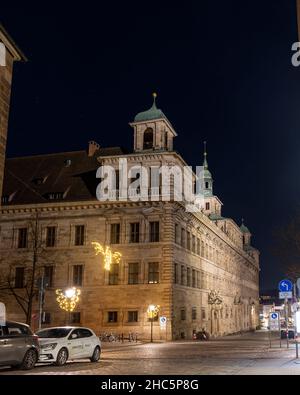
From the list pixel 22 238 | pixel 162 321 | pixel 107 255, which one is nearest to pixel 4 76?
pixel 162 321

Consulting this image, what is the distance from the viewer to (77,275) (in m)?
52.5

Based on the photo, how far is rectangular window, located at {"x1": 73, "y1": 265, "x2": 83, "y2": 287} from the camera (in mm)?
52281

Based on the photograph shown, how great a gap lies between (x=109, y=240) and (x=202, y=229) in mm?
15762

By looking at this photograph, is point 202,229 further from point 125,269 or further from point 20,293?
point 20,293

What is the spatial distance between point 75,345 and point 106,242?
30312 mm

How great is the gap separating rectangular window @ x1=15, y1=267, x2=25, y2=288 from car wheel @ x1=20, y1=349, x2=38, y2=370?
3545 centimetres

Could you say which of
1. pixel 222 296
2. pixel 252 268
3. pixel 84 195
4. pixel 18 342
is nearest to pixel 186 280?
pixel 84 195

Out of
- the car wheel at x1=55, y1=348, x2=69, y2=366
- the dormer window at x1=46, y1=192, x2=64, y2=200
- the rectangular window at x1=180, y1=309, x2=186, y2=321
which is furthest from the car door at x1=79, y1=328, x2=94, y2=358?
the dormer window at x1=46, y1=192, x2=64, y2=200

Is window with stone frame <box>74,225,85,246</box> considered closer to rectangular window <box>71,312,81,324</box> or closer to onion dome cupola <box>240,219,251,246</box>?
rectangular window <box>71,312,81,324</box>

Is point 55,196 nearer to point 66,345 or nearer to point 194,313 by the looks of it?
point 194,313

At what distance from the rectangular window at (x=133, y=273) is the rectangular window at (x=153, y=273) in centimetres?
117

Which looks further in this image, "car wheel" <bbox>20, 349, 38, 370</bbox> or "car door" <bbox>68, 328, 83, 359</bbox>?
"car door" <bbox>68, 328, 83, 359</bbox>

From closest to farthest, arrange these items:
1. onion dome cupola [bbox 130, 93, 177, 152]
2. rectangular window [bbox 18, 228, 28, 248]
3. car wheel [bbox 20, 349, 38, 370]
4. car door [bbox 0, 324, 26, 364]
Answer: car door [bbox 0, 324, 26, 364] < car wheel [bbox 20, 349, 38, 370] < rectangular window [bbox 18, 228, 28, 248] < onion dome cupola [bbox 130, 93, 177, 152]

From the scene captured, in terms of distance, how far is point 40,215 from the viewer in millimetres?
54406
